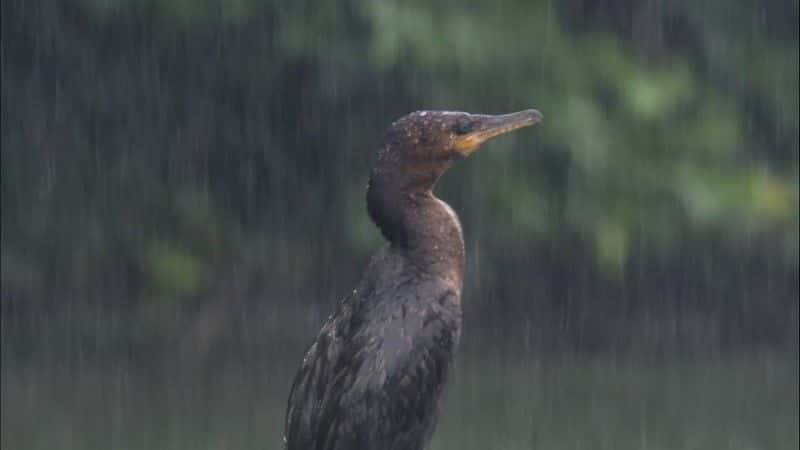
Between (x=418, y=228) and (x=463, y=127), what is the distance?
0.34 meters

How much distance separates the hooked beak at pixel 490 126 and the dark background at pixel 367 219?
3190mm

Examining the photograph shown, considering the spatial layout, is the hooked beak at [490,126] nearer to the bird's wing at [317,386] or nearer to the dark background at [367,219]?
the bird's wing at [317,386]

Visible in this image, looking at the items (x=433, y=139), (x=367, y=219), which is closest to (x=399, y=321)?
(x=433, y=139)

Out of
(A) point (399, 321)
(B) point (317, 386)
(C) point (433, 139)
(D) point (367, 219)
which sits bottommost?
(B) point (317, 386)

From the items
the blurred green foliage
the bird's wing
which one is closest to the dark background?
the blurred green foliage

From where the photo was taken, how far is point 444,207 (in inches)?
232

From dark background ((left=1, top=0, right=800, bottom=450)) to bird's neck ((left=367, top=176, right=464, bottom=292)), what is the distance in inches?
123

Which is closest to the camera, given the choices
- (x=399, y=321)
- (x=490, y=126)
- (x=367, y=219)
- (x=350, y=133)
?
(x=399, y=321)

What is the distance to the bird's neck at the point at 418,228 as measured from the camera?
5.77 metres

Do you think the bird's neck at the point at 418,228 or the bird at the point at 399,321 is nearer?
the bird at the point at 399,321

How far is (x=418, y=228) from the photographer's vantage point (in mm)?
5770

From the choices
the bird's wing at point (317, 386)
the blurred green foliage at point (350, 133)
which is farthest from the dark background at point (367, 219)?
the bird's wing at point (317, 386)

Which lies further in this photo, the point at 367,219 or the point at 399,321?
the point at 367,219

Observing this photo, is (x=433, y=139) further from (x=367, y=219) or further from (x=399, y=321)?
(x=367, y=219)
